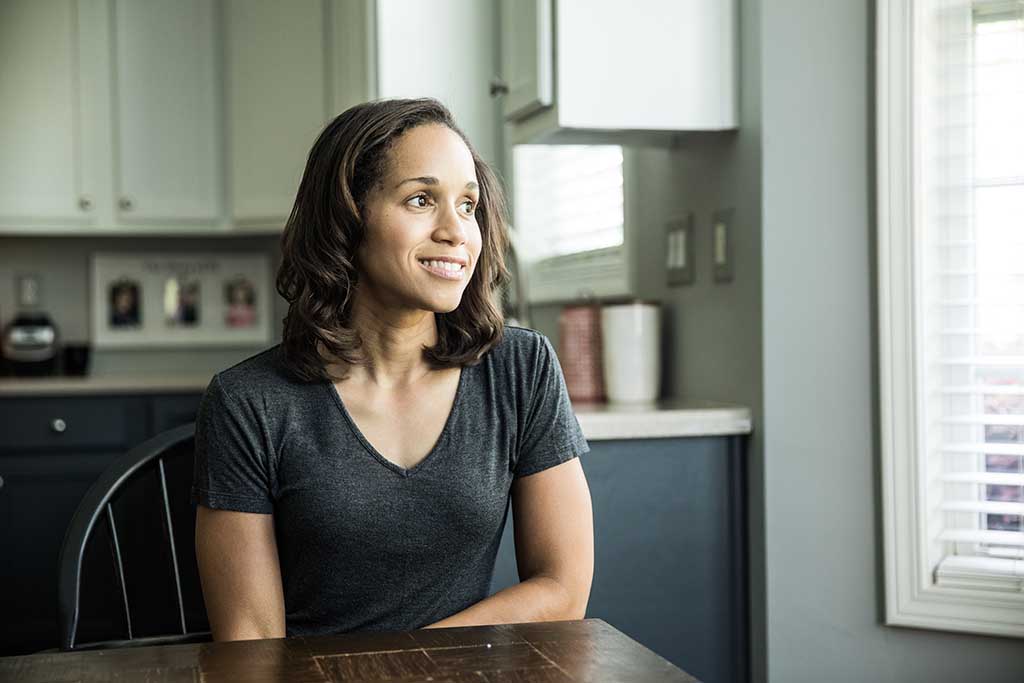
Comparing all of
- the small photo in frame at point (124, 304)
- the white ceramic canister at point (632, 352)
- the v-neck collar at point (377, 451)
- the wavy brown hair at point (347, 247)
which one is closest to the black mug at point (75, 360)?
the small photo in frame at point (124, 304)

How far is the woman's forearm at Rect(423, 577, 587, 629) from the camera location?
4.44 ft

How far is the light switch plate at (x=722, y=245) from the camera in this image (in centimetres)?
232

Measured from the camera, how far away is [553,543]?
1.44 m

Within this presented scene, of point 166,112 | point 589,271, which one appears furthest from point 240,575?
point 166,112

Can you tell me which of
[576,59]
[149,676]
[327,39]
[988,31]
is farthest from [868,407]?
[327,39]

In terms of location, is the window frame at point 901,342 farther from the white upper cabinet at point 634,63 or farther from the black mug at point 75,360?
the black mug at point 75,360

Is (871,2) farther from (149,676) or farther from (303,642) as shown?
(149,676)

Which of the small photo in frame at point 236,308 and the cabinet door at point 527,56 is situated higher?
the cabinet door at point 527,56

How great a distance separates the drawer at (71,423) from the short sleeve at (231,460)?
8.09 ft

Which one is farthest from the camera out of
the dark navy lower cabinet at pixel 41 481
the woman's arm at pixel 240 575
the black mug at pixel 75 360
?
the black mug at pixel 75 360

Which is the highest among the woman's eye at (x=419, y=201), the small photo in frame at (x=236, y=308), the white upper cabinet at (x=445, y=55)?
the white upper cabinet at (x=445, y=55)

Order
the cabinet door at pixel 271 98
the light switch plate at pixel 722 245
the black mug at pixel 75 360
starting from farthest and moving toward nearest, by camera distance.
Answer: the black mug at pixel 75 360 < the cabinet door at pixel 271 98 < the light switch plate at pixel 722 245

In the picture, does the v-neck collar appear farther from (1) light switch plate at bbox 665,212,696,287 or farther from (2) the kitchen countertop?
(1) light switch plate at bbox 665,212,696,287

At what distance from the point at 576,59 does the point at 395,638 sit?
4.53ft
